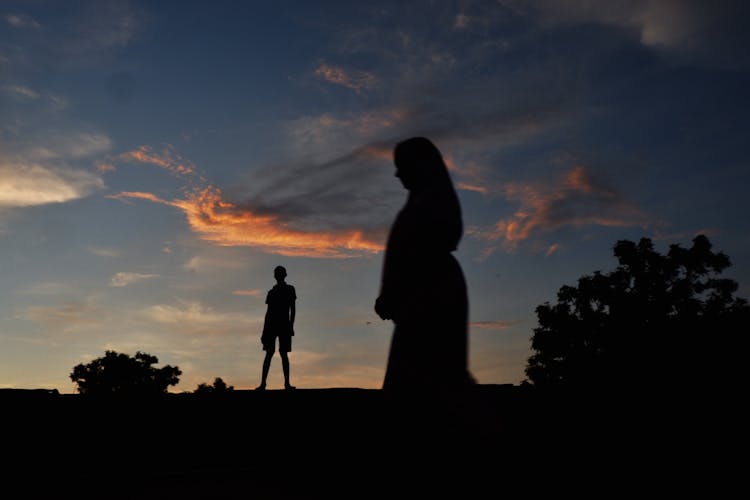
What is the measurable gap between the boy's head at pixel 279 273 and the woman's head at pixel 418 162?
8305 mm

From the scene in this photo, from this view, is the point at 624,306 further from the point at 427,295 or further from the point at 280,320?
the point at 427,295

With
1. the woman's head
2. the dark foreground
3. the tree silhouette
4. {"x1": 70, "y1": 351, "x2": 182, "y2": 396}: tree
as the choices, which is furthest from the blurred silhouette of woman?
{"x1": 70, "y1": 351, "x2": 182, "y2": 396}: tree

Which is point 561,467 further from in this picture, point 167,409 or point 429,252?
point 429,252

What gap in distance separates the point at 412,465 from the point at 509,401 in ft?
23.6

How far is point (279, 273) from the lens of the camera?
38.2 ft

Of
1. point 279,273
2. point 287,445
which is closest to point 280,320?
point 279,273

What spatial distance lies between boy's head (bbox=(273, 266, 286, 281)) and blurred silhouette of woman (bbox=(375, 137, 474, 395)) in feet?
27.5

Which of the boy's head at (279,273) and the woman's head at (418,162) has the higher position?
the boy's head at (279,273)

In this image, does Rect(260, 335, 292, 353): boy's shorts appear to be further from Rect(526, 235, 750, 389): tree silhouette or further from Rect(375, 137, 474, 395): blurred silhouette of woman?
Rect(526, 235, 750, 389): tree silhouette

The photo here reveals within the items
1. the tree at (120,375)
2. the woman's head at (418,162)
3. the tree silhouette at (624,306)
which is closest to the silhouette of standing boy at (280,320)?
the woman's head at (418,162)

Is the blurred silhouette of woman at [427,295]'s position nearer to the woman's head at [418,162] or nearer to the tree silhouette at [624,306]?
the woman's head at [418,162]

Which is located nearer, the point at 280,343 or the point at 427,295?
the point at 427,295

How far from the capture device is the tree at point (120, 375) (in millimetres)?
70750

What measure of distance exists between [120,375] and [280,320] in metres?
67.1
